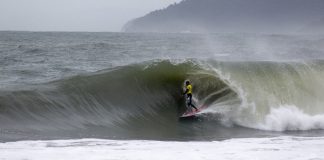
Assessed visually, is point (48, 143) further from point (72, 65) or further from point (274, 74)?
point (72, 65)

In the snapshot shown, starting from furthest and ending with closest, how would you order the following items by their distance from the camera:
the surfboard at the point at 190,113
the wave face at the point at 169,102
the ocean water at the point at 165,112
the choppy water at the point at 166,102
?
the surfboard at the point at 190,113
the wave face at the point at 169,102
the choppy water at the point at 166,102
the ocean water at the point at 165,112

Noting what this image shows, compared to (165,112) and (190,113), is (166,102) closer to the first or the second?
(165,112)

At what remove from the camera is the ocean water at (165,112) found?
9602 millimetres

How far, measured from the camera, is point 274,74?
18328mm

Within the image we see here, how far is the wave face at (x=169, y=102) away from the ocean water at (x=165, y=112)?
0.03 metres

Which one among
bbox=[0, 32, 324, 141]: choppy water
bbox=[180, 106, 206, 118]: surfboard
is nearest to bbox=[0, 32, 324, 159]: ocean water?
bbox=[0, 32, 324, 141]: choppy water

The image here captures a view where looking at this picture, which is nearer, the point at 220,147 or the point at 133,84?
the point at 220,147

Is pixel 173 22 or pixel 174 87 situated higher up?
pixel 173 22

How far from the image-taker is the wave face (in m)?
12.5

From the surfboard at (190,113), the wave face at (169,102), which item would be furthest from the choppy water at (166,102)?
the surfboard at (190,113)

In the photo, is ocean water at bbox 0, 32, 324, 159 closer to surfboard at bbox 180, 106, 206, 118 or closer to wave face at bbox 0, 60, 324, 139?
wave face at bbox 0, 60, 324, 139

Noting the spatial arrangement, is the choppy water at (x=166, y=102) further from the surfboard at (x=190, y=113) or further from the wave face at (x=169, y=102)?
the surfboard at (x=190, y=113)

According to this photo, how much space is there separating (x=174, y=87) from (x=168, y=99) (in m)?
0.88

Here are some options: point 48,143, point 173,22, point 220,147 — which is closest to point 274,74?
point 220,147
